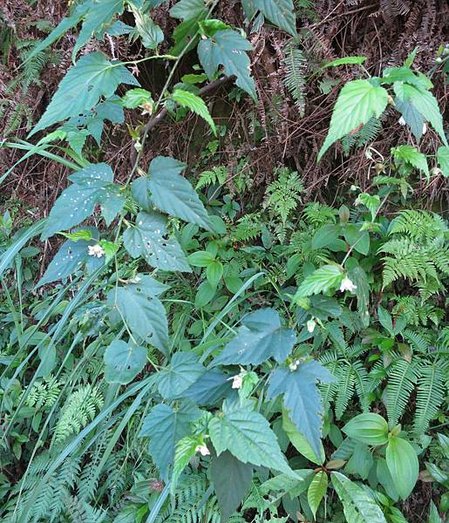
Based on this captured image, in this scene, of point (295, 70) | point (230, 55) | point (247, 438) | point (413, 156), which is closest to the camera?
point (247, 438)

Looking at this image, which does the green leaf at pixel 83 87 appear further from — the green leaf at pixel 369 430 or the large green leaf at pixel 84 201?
Result: the green leaf at pixel 369 430

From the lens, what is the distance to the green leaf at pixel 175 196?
828 mm

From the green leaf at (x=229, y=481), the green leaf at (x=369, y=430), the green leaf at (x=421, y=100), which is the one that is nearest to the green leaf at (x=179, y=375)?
the green leaf at (x=229, y=481)

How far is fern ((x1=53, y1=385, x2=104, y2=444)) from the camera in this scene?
4.21ft

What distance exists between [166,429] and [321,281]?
421 millimetres

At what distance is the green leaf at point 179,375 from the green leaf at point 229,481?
0.49 feet

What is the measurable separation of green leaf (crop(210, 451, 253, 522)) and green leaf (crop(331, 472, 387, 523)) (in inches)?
14.5

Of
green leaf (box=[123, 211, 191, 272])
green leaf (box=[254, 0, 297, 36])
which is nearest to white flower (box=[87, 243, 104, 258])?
green leaf (box=[123, 211, 191, 272])

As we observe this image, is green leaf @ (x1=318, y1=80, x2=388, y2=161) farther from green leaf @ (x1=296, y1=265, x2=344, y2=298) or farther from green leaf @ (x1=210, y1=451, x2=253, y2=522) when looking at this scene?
A: green leaf @ (x1=210, y1=451, x2=253, y2=522)

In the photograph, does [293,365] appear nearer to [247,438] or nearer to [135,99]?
[247,438]

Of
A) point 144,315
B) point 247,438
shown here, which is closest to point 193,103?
point 144,315

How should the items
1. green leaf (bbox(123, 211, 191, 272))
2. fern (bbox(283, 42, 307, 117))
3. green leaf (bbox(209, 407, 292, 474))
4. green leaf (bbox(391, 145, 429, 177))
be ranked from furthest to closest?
1. fern (bbox(283, 42, 307, 117))
2. green leaf (bbox(391, 145, 429, 177))
3. green leaf (bbox(123, 211, 191, 272))
4. green leaf (bbox(209, 407, 292, 474))

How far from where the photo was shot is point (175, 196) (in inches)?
33.0

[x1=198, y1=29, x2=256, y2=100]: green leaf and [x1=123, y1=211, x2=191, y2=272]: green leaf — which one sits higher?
[x1=198, y1=29, x2=256, y2=100]: green leaf
